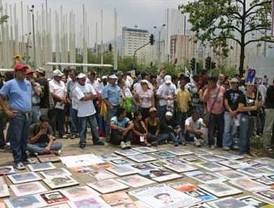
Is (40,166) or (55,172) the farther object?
(40,166)

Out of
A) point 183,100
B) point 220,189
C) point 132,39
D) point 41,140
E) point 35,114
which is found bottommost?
point 220,189

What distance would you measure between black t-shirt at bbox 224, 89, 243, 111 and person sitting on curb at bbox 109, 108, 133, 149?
2023mm

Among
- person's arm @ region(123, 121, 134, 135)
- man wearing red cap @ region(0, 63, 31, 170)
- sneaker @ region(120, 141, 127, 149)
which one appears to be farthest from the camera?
person's arm @ region(123, 121, 134, 135)

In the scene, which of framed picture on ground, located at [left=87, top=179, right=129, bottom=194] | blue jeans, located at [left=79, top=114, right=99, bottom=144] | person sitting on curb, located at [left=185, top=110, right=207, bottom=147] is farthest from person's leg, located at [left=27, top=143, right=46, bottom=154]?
person sitting on curb, located at [left=185, top=110, right=207, bottom=147]

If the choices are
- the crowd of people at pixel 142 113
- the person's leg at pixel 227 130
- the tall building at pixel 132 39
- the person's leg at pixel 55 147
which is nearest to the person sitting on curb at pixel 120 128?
the crowd of people at pixel 142 113

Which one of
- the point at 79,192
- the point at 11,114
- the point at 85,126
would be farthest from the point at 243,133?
the point at 11,114

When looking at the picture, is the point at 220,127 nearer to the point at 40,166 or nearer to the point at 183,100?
the point at 183,100

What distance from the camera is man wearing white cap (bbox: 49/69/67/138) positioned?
8.32 m

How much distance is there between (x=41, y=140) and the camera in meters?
6.99

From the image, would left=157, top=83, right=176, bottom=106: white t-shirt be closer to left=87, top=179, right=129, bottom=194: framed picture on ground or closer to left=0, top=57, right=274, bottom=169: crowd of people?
left=0, top=57, right=274, bottom=169: crowd of people

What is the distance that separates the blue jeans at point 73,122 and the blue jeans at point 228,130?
323cm

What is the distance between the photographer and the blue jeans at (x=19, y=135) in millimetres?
5941

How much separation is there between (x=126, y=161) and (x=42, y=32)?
41.6m

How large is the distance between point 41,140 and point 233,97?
3.73 meters
